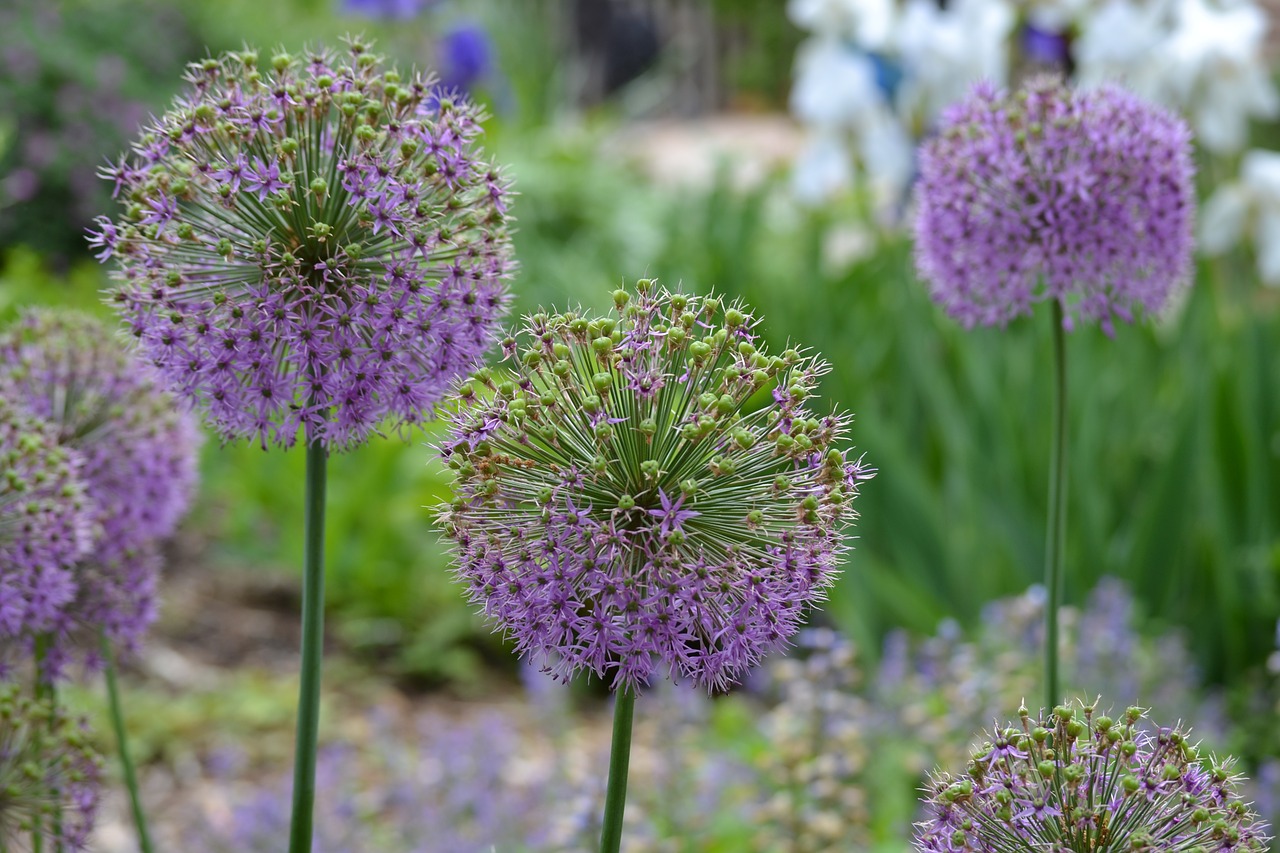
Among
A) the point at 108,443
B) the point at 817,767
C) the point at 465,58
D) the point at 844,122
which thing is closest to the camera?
the point at 108,443

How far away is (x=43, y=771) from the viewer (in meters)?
1.39

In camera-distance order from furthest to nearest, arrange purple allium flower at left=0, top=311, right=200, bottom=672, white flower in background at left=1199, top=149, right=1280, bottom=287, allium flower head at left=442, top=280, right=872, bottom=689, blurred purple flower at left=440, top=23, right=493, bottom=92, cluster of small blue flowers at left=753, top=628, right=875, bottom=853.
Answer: blurred purple flower at left=440, top=23, right=493, bottom=92 → white flower in background at left=1199, top=149, right=1280, bottom=287 → cluster of small blue flowers at left=753, top=628, right=875, bottom=853 → purple allium flower at left=0, top=311, right=200, bottom=672 → allium flower head at left=442, top=280, right=872, bottom=689

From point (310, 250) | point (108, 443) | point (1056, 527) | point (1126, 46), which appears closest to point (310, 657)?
point (310, 250)

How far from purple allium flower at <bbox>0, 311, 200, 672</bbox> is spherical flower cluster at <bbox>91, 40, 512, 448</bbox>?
39 centimetres

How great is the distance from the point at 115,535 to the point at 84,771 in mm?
399

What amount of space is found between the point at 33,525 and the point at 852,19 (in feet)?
17.8

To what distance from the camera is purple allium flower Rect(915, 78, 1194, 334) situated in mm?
1816

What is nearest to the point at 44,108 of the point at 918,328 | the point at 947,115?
the point at 918,328

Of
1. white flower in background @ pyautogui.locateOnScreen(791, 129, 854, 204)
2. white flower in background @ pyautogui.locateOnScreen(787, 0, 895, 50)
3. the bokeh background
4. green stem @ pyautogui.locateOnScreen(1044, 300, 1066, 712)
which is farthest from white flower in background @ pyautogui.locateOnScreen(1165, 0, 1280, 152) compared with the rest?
green stem @ pyautogui.locateOnScreen(1044, 300, 1066, 712)

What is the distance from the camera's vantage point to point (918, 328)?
5000 millimetres

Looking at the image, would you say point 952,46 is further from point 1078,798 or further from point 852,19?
point 1078,798

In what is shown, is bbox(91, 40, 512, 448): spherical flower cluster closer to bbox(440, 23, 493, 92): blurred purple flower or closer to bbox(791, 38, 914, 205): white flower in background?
bbox(791, 38, 914, 205): white flower in background

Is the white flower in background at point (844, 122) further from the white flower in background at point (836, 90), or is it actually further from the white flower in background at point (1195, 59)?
the white flower in background at point (1195, 59)

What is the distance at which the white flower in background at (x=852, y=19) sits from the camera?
223 inches
